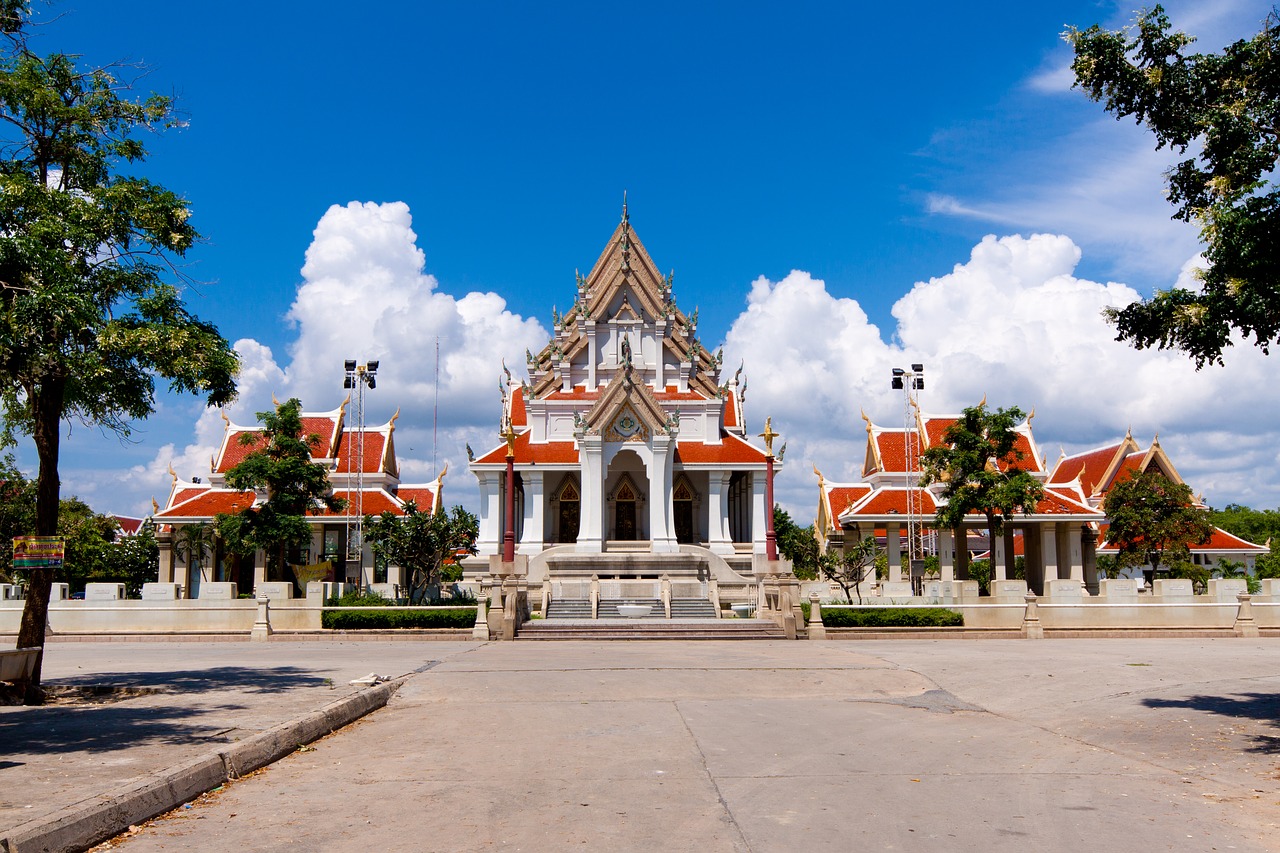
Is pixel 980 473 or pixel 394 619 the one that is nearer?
pixel 394 619

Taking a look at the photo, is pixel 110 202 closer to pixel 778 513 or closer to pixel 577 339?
pixel 577 339

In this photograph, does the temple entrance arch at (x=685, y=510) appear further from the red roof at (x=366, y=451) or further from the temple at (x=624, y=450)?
the red roof at (x=366, y=451)

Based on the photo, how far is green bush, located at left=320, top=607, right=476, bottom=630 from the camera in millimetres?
28000

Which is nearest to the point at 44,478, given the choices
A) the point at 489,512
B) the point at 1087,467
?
the point at 489,512

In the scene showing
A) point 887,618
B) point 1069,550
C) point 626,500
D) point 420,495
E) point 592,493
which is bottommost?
point 887,618

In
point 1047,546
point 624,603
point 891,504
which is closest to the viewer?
point 624,603

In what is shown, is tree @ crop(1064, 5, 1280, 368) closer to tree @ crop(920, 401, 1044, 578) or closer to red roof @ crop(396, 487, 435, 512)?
tree @ crop(920, 401, 1044, 578)

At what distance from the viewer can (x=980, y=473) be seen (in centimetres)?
3619

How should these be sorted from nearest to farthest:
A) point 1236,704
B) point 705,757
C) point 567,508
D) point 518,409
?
1. point 705,757
2. point 1236,704
3. point 567,508
4. point 518,409

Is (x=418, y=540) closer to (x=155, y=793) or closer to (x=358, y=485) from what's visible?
(x=358, y=485)

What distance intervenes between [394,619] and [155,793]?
69.0 feet

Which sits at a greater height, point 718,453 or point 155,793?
point 718,453

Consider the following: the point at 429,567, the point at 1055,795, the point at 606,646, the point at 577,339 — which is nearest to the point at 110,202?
the point at 1055,795

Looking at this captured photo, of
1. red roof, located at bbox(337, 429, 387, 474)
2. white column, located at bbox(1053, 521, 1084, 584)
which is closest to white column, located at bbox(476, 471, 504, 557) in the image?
red roof, located at bbox(337, 429, 387, 474)
